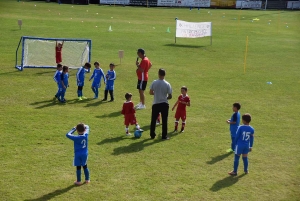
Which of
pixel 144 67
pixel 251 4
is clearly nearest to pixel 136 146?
pixel 144 67

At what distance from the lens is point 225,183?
10.2 meters

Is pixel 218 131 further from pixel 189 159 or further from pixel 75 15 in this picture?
pixel 75 15

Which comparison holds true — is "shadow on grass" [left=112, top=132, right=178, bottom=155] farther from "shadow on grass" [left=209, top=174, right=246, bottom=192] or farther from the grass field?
"shadow on grass" [left=209, top=174, right=246, bottom=192]

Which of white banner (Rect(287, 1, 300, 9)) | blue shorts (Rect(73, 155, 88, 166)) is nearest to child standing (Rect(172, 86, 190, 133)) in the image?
blue shorts (Rect(73, 155, 88, 166))

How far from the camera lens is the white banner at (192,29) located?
34188 mm

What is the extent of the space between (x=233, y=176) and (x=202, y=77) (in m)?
12.3

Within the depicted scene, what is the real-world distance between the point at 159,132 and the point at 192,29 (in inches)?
874

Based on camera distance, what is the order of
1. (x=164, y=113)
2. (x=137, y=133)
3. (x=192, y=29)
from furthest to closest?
(x=192, y=29) → (x=137, y=133) → (x=164, y=113)

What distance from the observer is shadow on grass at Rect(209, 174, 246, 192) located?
9930mm

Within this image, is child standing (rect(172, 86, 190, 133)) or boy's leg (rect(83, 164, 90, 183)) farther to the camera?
child standing (rect(172, 86, 190, 133))

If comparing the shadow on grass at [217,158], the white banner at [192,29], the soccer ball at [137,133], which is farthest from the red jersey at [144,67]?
the white banner at [192,29]

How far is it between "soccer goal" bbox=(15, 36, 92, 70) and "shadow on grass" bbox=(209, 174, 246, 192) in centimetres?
1434

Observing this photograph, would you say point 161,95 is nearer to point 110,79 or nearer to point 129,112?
point 129,112

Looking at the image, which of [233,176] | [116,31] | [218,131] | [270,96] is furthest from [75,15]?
[233,176]
